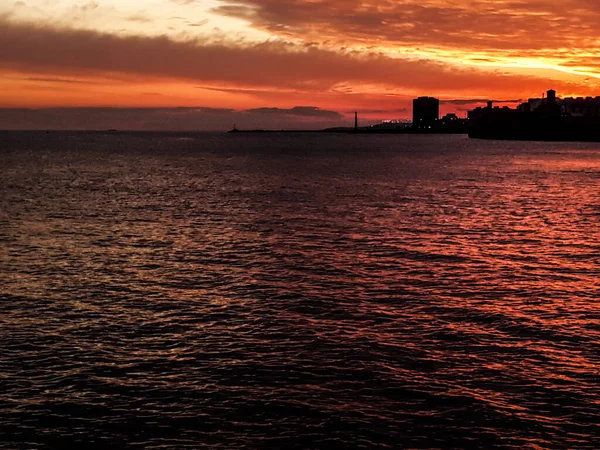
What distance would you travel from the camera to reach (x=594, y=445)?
58.2 ft

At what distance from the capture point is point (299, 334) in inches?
1062

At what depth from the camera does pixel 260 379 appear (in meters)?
22.2

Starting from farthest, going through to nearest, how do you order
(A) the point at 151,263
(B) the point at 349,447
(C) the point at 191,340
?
(A) the point at 151,263, (C) the point at 191,340, (B) the point at 349,447

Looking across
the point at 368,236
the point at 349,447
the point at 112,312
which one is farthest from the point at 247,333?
the point at 368,236

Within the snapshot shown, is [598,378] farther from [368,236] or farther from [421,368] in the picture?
[368,236]

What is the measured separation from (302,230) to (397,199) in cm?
2831

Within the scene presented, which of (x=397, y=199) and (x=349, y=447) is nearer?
(x=349, y=447)

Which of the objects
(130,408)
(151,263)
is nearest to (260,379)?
(130,408)

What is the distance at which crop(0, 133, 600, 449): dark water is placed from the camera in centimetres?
1889

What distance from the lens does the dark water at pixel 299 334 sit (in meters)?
18.9

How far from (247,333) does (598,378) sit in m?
12.7

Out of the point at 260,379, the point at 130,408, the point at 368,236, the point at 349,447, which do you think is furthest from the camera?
the point at 368,236

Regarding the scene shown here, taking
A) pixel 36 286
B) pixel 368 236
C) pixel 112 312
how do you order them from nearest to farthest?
pixel 112 312, pixel 36 286, pixel 368 236

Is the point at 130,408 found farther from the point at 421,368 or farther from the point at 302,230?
the point at 302,230
